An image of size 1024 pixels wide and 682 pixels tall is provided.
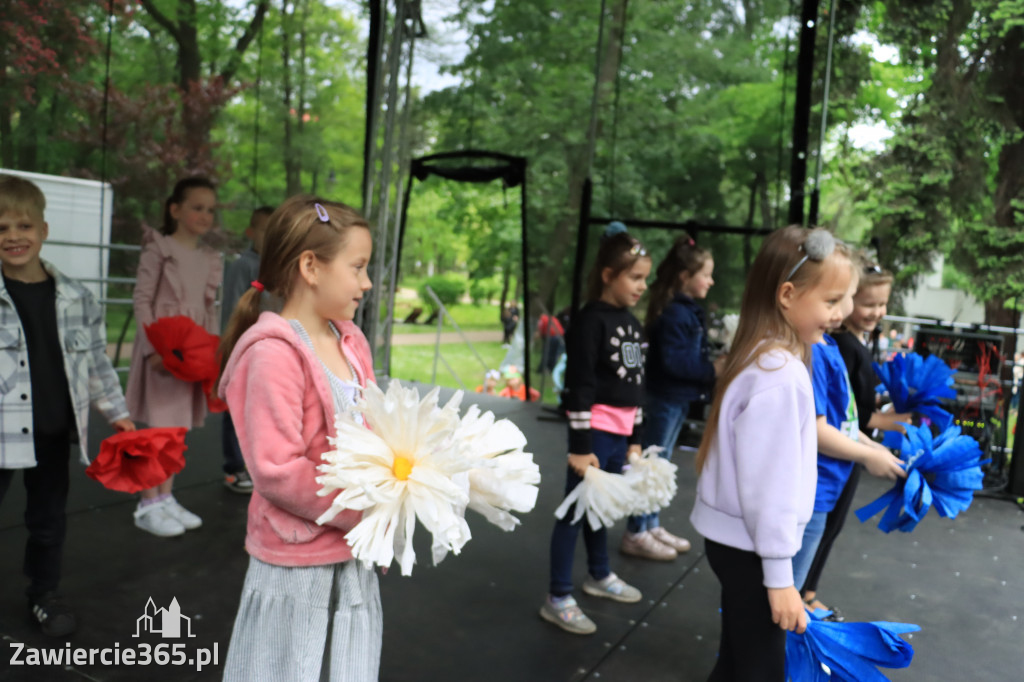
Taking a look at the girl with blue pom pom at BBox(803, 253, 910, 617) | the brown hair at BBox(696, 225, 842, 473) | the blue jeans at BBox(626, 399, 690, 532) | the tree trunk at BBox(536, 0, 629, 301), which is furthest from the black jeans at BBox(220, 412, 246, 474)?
the tree trunk at BBox(536, 0, 629, 301)

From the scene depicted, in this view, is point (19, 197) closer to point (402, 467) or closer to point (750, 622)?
point (402, 467)

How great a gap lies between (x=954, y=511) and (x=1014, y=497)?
12.6ft

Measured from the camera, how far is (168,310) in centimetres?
337

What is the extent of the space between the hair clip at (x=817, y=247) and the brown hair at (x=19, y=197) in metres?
1.98

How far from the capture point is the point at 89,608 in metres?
2.53

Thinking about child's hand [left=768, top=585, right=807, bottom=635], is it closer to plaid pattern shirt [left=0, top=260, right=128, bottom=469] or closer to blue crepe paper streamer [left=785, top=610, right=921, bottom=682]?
blue crepe paper streamer [left=785, top=610, right=921, bottom=682]

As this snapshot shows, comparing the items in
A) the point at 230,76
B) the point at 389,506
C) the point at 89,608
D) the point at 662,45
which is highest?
the point at 662,45

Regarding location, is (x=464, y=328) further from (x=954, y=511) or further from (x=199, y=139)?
(x=954, y=511)

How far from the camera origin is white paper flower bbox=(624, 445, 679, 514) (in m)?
2.62

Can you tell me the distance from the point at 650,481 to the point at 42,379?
197cm

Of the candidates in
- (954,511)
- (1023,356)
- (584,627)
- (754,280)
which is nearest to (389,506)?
(754,280)

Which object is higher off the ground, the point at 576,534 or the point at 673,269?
the point at 673,269

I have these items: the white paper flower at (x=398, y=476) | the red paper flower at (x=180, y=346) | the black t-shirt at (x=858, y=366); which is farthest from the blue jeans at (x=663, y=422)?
the white paper flower at (x=398, y=476)

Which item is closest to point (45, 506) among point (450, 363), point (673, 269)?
point (673, 269)
